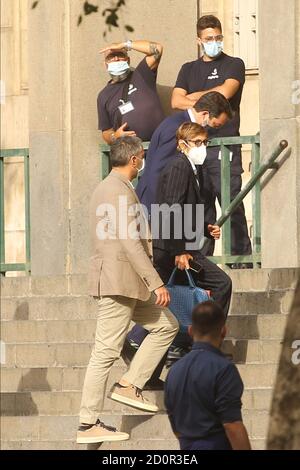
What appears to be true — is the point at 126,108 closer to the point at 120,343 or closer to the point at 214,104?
the point at 214,104

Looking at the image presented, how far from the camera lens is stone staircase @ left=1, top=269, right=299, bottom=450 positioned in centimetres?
1357

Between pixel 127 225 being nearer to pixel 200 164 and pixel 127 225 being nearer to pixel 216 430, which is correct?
pixel 200 164

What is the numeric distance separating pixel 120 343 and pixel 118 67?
396 centimetres

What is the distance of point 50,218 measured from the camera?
57.1 feet

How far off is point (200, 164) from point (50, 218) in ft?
11.8

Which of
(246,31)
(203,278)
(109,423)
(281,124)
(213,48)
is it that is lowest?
(109,423)

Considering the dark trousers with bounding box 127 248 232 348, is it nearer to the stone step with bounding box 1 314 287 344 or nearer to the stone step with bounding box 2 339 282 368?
the stone step with bounding box 2 339 282 368

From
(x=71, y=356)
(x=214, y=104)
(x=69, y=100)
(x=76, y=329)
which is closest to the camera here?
(x=214, y=104)

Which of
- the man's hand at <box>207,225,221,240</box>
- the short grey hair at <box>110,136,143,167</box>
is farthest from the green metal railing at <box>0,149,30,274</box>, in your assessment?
the short grey hair at <box>110,136,143,167</box>

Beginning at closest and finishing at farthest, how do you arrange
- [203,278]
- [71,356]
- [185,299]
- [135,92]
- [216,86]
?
[185,299]
[203,278]
[71,356]
[216,86]
[135,92]

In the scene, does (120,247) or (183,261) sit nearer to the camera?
(120,247)

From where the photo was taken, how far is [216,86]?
16.3m

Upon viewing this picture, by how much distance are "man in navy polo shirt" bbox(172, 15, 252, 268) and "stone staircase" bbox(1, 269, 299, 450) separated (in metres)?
0.89

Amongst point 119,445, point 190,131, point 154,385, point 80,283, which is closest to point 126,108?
point 80,283
